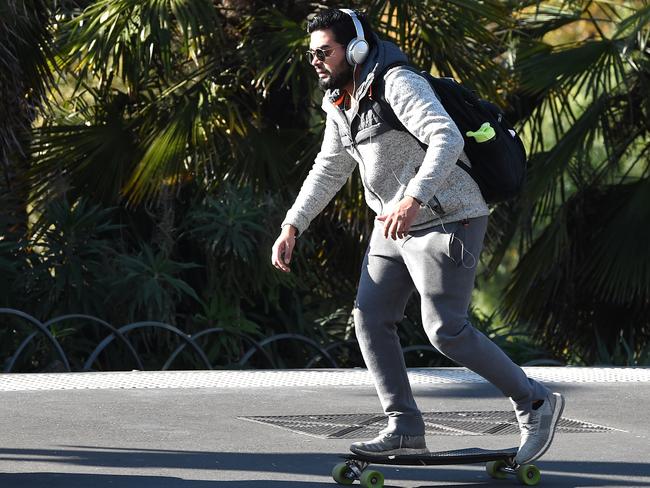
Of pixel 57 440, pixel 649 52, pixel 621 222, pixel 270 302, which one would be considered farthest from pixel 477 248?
pixel 649 52

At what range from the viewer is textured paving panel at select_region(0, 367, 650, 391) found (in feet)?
21.2

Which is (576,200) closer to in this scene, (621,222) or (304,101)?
(621,222)

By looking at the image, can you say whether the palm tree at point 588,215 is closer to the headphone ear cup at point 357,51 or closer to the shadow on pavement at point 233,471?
the shadow on pavement at point 233,471

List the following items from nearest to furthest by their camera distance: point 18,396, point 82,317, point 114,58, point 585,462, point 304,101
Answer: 1. point 585,462
2. point 18,396
3. point 82,317
4. point 114,58
5. point 304,101

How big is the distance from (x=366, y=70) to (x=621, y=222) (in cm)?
578

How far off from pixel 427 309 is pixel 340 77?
760mm

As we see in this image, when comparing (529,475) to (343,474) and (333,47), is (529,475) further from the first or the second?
(333,47)

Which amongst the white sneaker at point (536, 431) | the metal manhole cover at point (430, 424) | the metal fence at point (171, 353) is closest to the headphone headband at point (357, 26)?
the white sneaker at point (536, 431)

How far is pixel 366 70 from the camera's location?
13.7 ft

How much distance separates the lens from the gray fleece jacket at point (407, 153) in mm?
3928

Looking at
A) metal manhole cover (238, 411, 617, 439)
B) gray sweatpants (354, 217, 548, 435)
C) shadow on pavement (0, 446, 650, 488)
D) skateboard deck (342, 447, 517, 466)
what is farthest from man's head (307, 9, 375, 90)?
metal manhole cover (238, 411, 617, 439)

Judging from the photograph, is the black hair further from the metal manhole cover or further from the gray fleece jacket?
the metal manhole cover

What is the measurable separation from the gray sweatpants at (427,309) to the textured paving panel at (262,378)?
2.34 metres

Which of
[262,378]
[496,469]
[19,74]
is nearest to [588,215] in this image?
[262,378]
